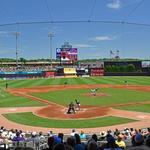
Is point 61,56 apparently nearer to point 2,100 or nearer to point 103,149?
point 2,100

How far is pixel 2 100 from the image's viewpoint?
4247 centimetres

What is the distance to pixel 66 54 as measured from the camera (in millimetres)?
103500

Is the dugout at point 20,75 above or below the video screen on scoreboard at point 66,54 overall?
below

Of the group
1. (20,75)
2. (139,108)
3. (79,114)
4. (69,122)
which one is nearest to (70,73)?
(20,75)

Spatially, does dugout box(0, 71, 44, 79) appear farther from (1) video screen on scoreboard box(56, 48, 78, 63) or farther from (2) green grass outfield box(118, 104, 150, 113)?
(2) green grass outfield box(118, 104, 150, 113)

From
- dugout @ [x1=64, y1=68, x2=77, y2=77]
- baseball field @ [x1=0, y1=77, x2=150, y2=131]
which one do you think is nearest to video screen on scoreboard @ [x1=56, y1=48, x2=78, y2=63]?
dugout @ [x1=64, y1=68, x2=77, y2=77]

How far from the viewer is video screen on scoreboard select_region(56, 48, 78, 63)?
102 metres

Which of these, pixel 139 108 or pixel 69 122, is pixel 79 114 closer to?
pixel 69 122

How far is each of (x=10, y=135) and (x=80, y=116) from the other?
11094mm

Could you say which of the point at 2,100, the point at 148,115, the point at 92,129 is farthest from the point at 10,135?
the point at 2,100

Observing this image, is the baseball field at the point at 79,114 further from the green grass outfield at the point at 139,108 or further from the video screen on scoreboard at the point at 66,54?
the video screen on scoreboard at the point at 66,54

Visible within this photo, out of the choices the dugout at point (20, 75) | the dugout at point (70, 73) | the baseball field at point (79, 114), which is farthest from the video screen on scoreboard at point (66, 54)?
the baseball field at point (79, 114)

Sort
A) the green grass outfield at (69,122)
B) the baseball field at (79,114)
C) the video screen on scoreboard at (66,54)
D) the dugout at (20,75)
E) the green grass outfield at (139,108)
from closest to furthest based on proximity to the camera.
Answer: the green grass outfield at (69,122) → the baseball field at (79,114) → the green grass outfield at (139,108) → the dugout at (20,75) → the video screen on scoreboard at (66,54)

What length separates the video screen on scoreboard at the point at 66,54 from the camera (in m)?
102
